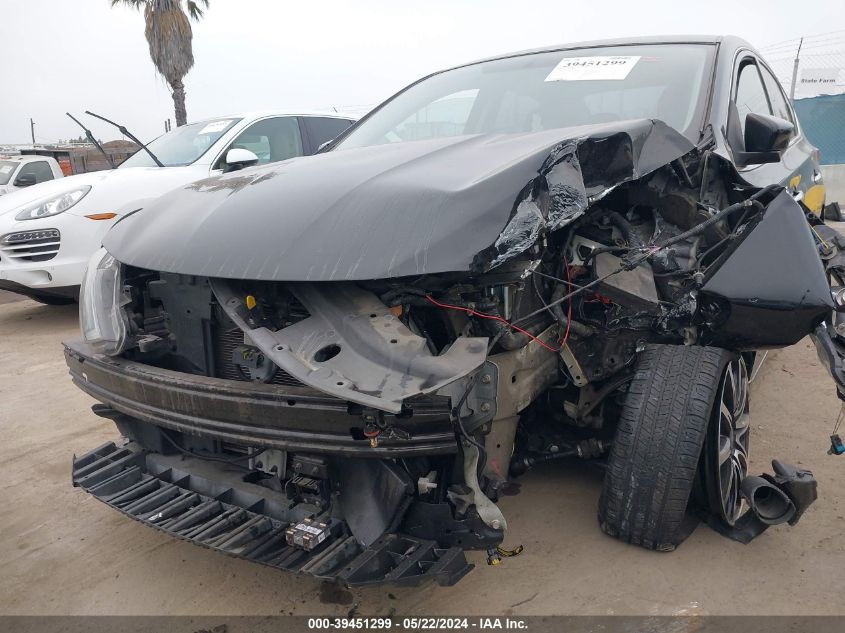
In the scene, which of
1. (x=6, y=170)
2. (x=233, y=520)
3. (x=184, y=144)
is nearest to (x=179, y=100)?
(x=6, y=170)

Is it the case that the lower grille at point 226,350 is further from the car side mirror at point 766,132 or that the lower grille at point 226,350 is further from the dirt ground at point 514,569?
the car side mirror at point 766,132

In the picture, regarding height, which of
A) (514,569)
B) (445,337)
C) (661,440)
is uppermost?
(445,337)

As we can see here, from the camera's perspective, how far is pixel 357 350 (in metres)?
1.74

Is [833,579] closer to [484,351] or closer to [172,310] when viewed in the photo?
[484,351]

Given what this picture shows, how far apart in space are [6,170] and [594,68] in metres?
10.7

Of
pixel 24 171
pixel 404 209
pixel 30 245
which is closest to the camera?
pixel 404 209

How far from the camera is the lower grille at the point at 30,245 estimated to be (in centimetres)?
560

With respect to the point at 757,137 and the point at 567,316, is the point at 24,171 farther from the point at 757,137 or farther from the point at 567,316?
the point at 757,137

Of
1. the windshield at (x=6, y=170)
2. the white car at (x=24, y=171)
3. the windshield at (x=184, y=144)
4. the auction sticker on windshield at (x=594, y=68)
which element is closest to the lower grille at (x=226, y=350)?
the auction sticker on windshield at (x=594, y=68)

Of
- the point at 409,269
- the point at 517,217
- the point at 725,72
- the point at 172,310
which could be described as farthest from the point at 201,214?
the point at 725,72

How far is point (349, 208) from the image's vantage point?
1927 mm

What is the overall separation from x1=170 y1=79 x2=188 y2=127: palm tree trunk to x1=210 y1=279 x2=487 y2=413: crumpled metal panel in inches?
663

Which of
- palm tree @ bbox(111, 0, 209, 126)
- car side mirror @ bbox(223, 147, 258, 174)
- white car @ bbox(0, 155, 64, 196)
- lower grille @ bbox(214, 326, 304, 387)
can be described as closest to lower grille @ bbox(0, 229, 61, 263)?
car side mirror @ bbox(223, 147, 258, 174)

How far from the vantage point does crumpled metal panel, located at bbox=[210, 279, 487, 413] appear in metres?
1.62
